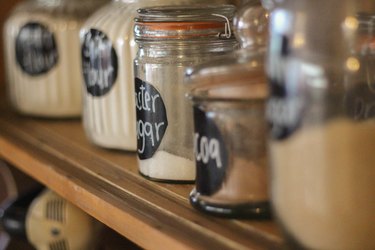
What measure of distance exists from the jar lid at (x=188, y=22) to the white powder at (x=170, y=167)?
95 mm

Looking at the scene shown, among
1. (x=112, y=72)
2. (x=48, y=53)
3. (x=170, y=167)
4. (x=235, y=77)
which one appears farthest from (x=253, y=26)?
(x=48, y=53)

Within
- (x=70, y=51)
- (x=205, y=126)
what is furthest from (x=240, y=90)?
(x=70, y=51)

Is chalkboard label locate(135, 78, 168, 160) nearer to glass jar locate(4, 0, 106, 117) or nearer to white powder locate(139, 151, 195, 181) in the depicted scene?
white powder locate(139, 151, 195, 181)

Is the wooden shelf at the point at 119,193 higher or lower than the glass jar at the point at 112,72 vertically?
lower

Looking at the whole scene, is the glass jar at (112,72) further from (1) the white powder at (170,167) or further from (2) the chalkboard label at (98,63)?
(1) the white powder at (170,167)

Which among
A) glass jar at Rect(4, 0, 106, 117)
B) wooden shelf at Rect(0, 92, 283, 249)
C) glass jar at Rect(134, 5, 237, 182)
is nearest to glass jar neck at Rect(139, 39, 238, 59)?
glass jar at Rect(134, 5, 237, 182)

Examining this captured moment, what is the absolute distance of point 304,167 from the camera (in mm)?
352

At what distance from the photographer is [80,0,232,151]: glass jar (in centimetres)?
65

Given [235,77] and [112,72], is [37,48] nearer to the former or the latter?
[112,72]

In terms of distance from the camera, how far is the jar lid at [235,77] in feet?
1.34

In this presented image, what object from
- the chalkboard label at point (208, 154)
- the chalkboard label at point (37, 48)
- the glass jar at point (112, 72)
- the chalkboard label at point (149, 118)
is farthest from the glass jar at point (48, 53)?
the chalkboard label at point (208, 154)

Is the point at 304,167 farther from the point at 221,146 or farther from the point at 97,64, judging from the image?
the point at 97,64

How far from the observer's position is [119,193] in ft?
1.75

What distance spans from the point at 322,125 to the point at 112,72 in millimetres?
356
